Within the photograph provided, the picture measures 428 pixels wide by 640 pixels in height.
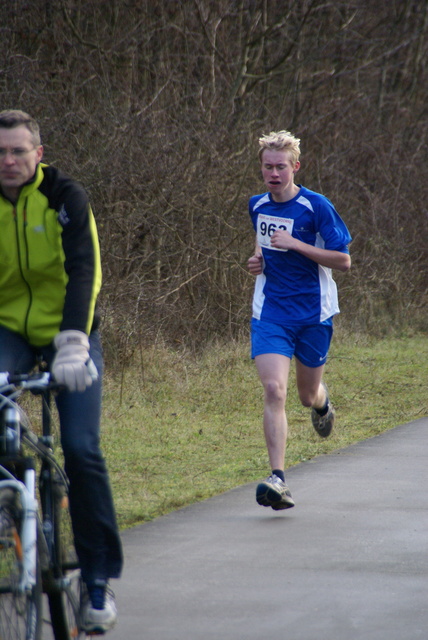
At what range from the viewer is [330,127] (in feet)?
62.0

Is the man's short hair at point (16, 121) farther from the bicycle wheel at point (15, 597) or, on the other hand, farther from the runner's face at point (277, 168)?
the runner's face at point (277, 168)

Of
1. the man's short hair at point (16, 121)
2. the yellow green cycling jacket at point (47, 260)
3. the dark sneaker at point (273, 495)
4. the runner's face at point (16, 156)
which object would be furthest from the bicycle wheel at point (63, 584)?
the dark sneaker at point (273, 495)

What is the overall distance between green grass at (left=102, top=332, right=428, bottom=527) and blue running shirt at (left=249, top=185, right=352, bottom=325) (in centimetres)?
115

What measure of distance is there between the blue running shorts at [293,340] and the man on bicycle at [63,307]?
8.74ft

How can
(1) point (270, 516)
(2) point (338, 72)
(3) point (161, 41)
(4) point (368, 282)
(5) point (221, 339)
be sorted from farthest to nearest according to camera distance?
(2) point (338, 72)
(4) point (368, 282)
(3) point (161, 41)
(5) point (221, 339)
(1) point (270, 516)

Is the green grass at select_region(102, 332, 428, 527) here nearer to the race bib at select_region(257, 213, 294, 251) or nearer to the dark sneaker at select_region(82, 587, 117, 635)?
the race bib at select_region(257, 213, 294, 251)

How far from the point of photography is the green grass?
282 inches

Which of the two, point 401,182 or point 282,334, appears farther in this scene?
point 401,182

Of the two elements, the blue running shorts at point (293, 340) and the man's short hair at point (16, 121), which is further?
the blue running shorts at point (293, 340)

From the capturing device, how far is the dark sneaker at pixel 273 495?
6.08 metres

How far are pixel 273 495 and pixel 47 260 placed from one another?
102 inches

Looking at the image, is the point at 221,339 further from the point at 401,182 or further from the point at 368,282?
the point at 401,182

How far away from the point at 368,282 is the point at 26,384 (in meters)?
14.7

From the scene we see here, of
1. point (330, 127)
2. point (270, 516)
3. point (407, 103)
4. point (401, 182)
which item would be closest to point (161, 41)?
point (330, 127)
